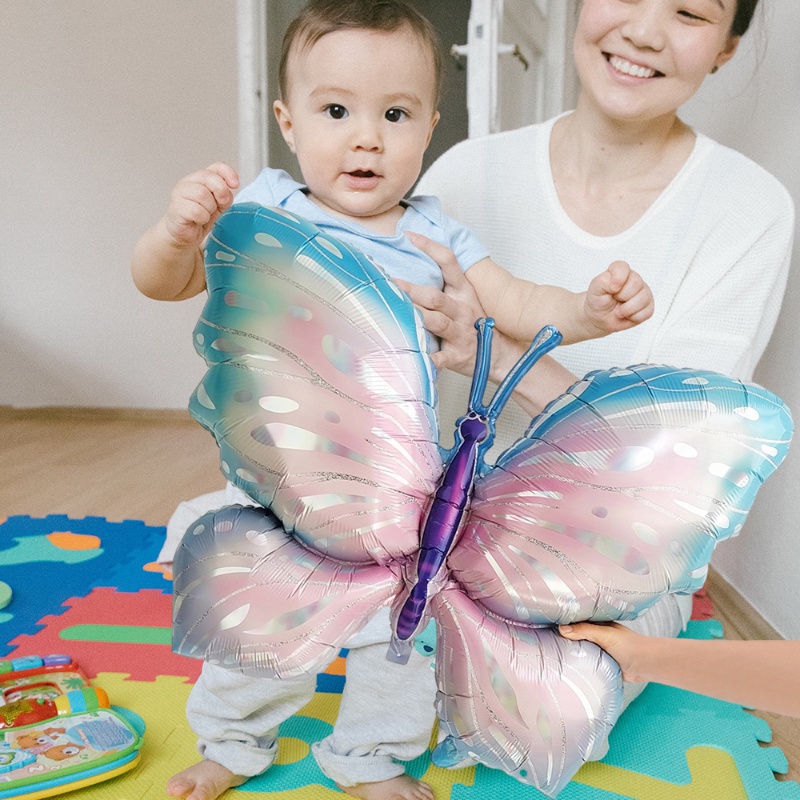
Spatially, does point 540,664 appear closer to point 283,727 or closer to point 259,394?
point 259,394

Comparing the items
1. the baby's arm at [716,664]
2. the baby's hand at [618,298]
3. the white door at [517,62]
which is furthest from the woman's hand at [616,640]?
the white door at [517,62]

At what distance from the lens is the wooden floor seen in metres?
2.15

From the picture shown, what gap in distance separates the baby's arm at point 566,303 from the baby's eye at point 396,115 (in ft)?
0.72

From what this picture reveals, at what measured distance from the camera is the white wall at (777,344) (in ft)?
4.65

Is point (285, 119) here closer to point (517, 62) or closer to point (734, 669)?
point (734, 669)

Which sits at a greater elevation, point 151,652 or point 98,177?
point 98,177

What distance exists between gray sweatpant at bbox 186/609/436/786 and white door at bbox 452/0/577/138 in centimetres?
162

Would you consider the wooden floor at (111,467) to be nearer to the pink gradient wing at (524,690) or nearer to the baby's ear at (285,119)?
the pink gradient wing at (524,690)

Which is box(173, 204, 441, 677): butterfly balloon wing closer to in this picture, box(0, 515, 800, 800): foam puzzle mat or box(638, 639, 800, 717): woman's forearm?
box(638, 639, 800, 717): woman's forearm

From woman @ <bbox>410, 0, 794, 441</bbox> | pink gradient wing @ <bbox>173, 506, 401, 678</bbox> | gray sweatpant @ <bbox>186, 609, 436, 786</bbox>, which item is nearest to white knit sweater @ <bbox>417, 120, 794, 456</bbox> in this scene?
woman @ <bbox>410, 0, 794, 441</bbox>

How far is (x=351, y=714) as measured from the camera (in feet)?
3.30

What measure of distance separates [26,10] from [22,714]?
9.46ft

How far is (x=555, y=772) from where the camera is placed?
0.53m

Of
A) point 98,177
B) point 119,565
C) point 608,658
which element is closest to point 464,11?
→ point 98,177
